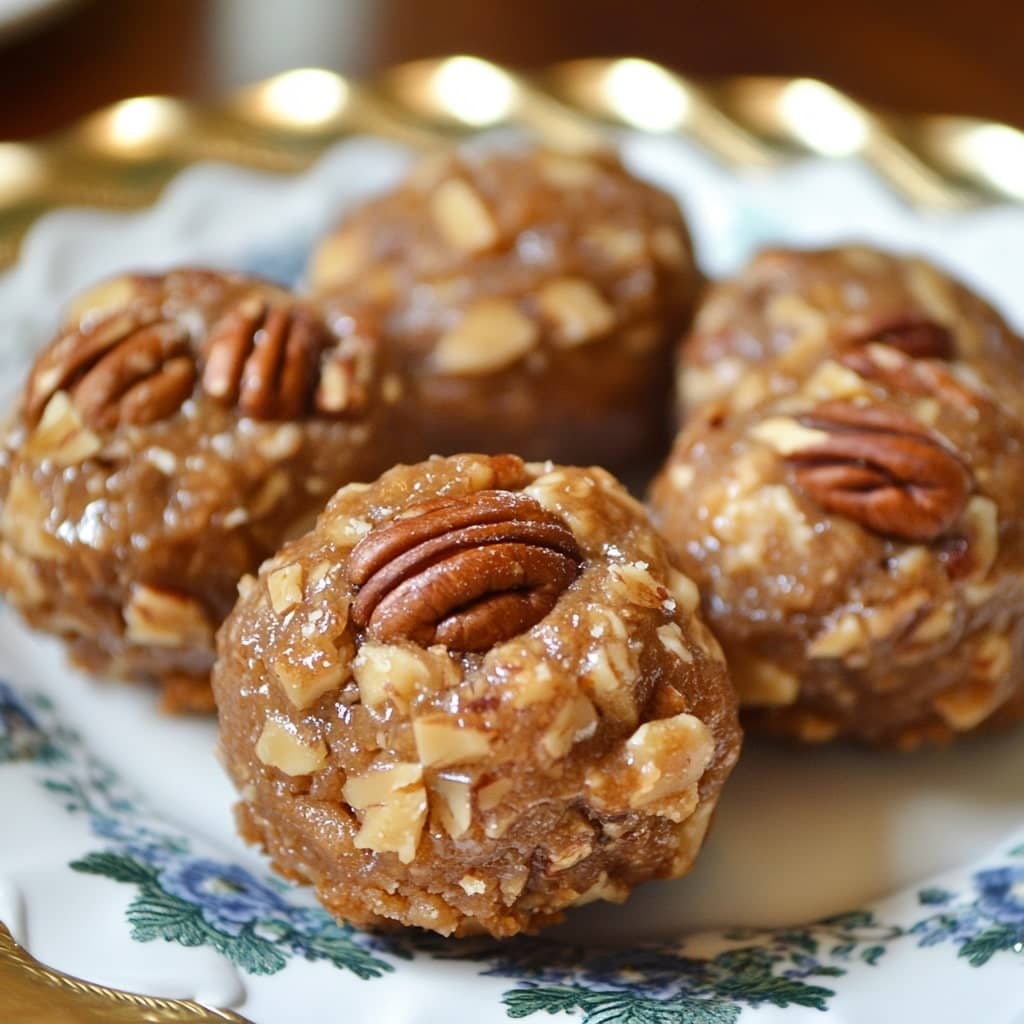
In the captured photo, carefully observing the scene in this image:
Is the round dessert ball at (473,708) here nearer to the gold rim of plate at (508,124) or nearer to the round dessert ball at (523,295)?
the round dessert ball at (523,295)

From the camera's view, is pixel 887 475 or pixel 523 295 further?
pixel 523 295

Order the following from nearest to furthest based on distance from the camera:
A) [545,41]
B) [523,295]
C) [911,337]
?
[911,337], [523,295], [545,41]

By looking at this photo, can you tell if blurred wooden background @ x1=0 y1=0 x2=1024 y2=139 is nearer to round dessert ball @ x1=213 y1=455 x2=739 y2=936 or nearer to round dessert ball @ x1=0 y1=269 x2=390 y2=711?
round dessert ball @ x1=0 y1=269 x2=390 y2=711

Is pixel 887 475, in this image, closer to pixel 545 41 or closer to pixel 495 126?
pixel 495 126

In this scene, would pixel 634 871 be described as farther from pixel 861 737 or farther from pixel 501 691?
pixel 861 737

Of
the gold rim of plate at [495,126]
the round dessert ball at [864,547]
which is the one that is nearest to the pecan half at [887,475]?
the round dessert ball at [864,547]

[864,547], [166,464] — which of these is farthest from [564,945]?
[166,464]

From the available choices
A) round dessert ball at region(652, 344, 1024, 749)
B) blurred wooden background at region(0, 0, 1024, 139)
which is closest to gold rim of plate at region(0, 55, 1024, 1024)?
blurred wooden background at region(0, 0, 1024, 139)

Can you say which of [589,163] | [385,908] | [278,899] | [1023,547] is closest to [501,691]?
[385,908]
